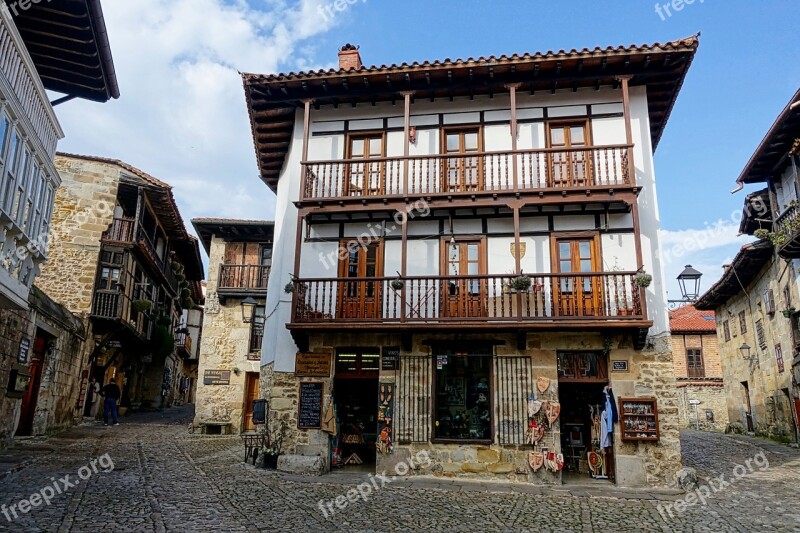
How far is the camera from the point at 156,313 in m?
27.9

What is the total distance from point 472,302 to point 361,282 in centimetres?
236

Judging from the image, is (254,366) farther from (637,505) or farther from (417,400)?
(637,505)

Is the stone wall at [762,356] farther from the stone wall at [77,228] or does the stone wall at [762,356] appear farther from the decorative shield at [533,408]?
the stone wall at [77,228]

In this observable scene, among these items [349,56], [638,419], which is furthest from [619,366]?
[349,56]

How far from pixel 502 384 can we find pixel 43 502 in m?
7.85

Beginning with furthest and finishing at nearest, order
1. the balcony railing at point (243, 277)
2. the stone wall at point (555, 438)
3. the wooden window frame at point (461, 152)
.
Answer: the balcony railing at point (243, 277)
the wooden window frame at point (461, 152)
the stone wall at point (555, 438)

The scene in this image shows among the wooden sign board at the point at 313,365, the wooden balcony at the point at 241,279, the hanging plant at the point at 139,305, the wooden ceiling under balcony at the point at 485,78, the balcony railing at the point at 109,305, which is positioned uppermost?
the wooden ceiling under balcony at the point at 485,78

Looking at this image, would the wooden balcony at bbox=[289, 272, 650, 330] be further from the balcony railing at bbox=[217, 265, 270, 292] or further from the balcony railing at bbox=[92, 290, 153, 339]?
the balcony railing at bbox=[92, 290, 153, 339]

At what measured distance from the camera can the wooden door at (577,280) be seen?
38.0ft

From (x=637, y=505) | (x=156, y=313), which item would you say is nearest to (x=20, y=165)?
(x=637, y=505)

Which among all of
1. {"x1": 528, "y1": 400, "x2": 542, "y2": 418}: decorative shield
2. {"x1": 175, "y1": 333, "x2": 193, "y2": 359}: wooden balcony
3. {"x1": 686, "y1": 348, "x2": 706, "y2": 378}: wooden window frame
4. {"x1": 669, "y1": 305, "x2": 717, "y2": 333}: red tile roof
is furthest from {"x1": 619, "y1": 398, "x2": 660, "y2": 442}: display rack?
{"x1": 175, "y1": 333, "x2": 193, "y2": 359}: wooden balcony

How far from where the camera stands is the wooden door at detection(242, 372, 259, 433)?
21047 mm

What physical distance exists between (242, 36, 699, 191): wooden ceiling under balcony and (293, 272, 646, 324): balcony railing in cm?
433

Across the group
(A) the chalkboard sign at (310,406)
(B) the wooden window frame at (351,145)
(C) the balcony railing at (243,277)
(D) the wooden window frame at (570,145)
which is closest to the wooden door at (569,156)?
(D) the wooden window frame at (570,145)
